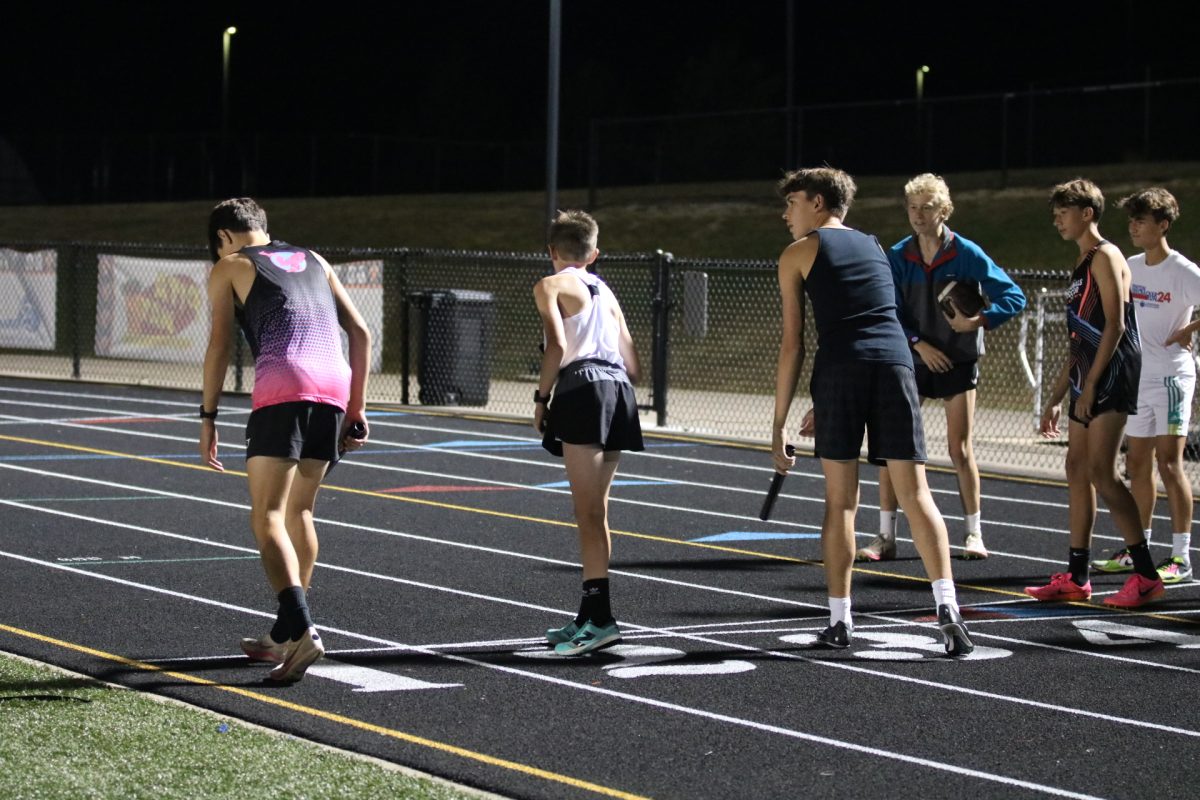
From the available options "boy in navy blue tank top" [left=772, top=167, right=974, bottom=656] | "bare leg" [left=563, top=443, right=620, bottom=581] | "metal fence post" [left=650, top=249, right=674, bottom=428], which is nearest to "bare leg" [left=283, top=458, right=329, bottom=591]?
"bare leg" [left=563, top=443, right=620, bottom=581]

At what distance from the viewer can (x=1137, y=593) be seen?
27.2 feet

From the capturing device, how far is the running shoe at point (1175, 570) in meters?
9.02

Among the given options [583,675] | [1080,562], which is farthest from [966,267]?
[583,675]

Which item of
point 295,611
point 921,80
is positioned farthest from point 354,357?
point 921,80

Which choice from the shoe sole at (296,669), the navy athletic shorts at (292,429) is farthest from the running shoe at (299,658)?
the navy athletic shorts at (292,429)

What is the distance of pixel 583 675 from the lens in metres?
A: 6.76

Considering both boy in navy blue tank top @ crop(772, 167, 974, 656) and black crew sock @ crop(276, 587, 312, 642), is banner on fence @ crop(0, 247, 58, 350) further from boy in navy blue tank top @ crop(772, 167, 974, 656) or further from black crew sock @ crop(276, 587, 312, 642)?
boy in navy blue tank top @ crop(772, 167, 974, 656)

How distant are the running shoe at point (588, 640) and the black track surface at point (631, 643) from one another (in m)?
0.05

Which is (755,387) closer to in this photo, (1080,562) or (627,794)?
(1080,562)

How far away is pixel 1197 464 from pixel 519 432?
6076 mm

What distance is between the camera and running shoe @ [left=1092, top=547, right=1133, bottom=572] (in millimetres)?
9344

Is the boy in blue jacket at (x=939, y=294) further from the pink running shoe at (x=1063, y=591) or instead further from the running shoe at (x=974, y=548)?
the pink running shoe at (x=1063, y=591)

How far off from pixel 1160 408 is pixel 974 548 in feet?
4.62

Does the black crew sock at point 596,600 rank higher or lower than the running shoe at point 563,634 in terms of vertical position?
higher
